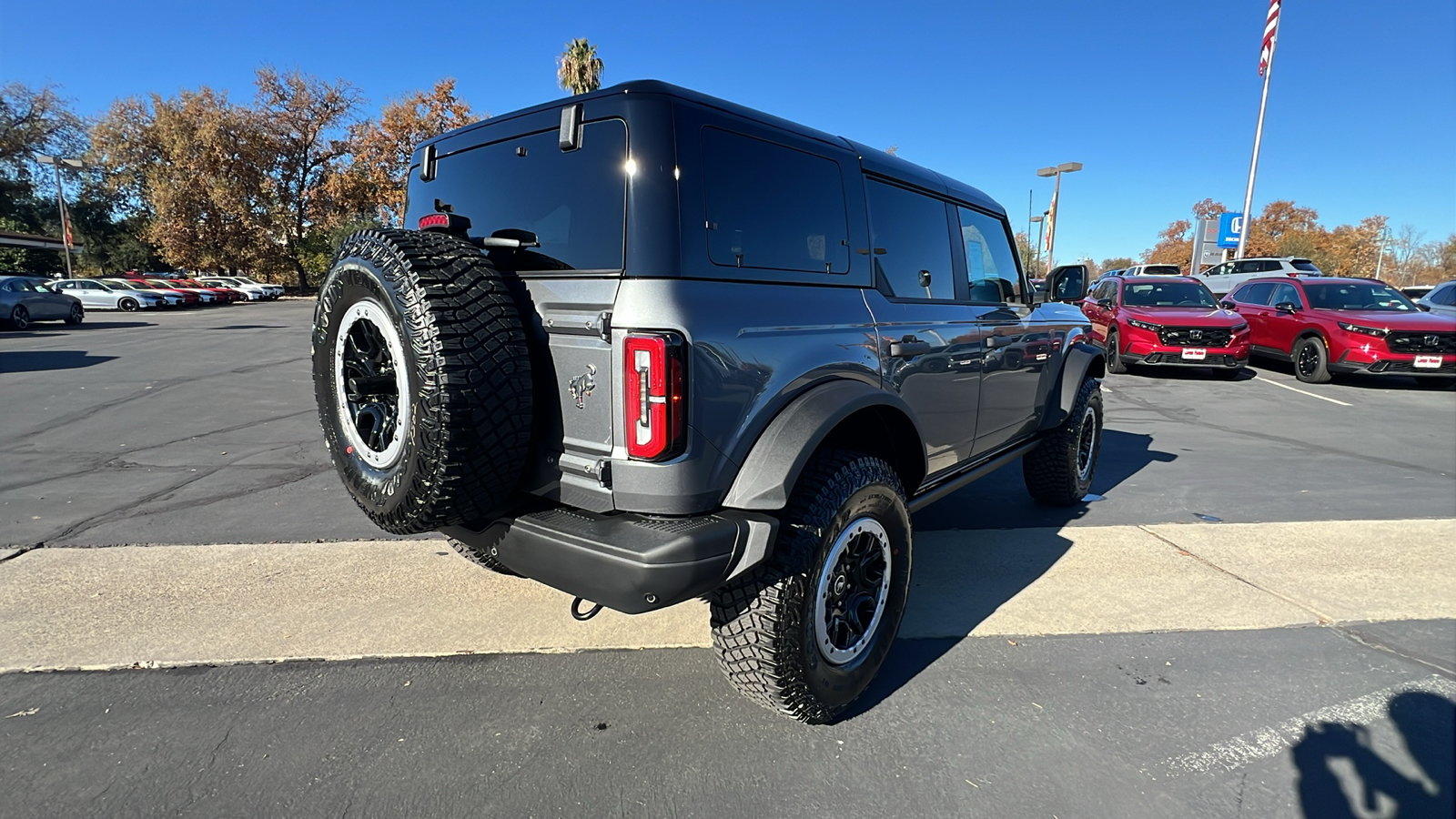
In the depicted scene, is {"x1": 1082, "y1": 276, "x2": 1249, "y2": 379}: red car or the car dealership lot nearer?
the car dealership lot

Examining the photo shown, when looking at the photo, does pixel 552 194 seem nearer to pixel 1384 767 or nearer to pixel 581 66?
pixel 1384 767

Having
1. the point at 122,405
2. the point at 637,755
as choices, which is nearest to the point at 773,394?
the point at 637,755

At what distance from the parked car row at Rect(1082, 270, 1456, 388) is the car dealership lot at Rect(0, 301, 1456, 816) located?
21.4 feet

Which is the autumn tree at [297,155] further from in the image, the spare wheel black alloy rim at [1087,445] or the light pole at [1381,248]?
the light pole at [1381,248]

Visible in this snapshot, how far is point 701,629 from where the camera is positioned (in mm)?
3102

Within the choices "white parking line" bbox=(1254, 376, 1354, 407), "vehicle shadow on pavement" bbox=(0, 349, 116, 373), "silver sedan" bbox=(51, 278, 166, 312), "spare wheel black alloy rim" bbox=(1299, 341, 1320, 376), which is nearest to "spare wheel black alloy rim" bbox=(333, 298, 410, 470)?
"white parking line" bbox=(1254, 376, 1354, 407)

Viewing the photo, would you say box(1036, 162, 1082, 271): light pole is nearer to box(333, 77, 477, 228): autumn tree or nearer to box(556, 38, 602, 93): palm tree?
box(556, 38, 602, 93): palm tree

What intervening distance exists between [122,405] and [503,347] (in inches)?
334

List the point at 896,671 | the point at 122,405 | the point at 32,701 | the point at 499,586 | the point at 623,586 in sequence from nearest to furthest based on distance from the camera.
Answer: the point at 623,586 < the point at 32,701 < the point at 896,671 < the point at 499,586 < the point at 122,405

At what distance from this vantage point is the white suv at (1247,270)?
18.7 m

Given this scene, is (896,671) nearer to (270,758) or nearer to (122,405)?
(270,758)

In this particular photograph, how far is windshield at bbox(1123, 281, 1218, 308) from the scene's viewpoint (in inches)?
472

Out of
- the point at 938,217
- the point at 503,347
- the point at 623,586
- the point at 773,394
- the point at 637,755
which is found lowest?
the point at 637,755

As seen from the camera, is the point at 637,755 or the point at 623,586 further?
the point at 637,755
